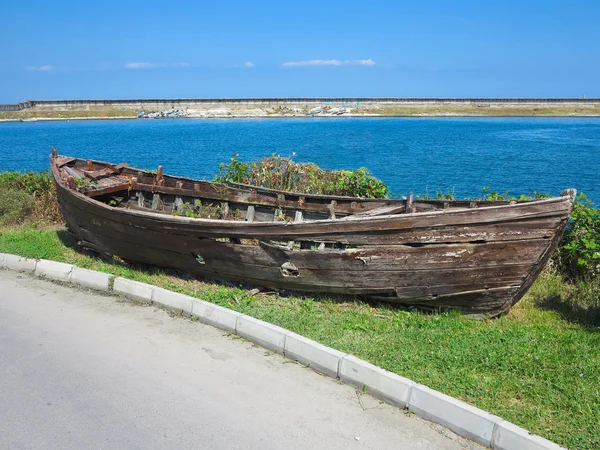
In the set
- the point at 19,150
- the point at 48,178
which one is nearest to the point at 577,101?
the point at 19,150

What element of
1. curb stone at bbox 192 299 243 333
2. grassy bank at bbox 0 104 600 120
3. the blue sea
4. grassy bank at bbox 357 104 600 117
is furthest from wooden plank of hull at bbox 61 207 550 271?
grassy bank at bbox 357 104 600 117

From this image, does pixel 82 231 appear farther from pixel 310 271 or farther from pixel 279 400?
pixel 279 400

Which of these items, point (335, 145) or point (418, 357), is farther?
point (335, 145)

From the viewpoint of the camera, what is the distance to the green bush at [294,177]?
1131 centimetres

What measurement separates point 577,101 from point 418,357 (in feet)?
349

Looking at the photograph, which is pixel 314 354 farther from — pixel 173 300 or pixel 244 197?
pixel 244 197

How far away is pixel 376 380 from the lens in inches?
202

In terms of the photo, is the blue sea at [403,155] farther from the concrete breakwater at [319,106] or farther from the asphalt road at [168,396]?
the concrete breakwater at [319,106]

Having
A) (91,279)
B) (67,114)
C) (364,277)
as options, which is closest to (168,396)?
(364,277)

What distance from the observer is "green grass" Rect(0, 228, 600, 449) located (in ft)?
15.4

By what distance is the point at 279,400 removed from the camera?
5102 millimetres

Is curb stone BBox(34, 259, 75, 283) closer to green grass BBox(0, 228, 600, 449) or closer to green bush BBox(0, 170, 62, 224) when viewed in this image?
green grass BBox(0, 228, 600, 449)

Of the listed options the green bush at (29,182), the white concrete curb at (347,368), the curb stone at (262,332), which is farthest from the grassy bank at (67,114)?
the curb stone at (262,332)

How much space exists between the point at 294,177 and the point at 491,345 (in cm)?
691
